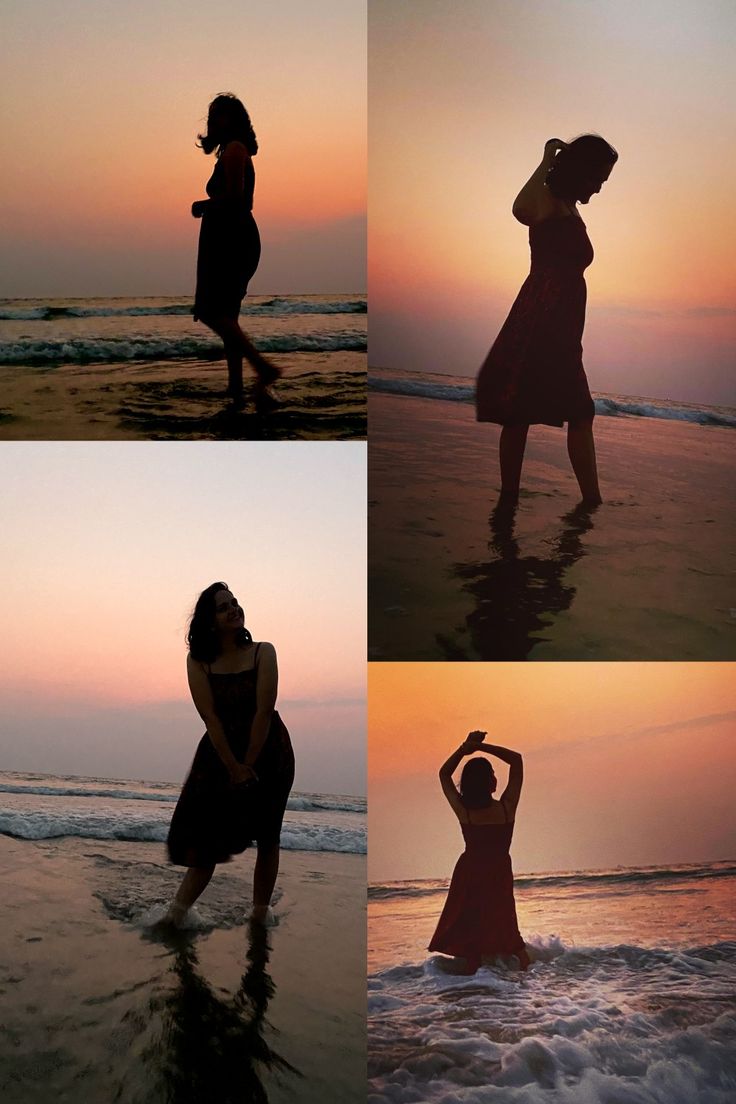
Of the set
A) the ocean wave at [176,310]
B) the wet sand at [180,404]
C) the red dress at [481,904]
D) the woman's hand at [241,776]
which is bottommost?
the red dress at [481,904]

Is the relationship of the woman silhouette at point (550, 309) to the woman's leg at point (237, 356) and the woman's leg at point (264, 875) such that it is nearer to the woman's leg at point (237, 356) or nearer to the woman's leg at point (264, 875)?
the woman's leg at point (237, 356)

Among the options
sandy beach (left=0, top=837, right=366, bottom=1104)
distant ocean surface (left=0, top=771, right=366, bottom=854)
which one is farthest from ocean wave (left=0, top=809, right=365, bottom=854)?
sandy beach (left=0, top=837, right=366, bottom=1104)

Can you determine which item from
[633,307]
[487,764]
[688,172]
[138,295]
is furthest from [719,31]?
[487,764]

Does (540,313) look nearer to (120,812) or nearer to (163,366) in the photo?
(163,366)

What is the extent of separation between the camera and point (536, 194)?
155 inches

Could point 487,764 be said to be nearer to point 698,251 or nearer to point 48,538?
point 48,538

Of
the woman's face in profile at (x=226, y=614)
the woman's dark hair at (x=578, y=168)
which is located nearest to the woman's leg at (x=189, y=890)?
the woman's face in profile at (x=226, y=614)

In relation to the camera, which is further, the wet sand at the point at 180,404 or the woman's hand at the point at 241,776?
the wet sand at the point at 180,404

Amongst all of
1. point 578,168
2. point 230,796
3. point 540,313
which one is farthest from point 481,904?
point 578,168

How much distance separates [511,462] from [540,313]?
554 mm

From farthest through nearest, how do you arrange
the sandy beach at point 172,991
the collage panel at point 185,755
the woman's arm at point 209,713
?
the woman's arm at point 209,713 < the collage panel at point 185,755 < the sandy beach at point 172,991

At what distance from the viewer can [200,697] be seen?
361 cm

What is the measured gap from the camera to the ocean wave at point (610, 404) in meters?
4.14

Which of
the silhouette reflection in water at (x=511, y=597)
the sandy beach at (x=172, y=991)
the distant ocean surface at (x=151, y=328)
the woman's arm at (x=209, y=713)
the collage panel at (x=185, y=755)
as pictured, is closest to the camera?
the sandy beach at (x=172, y=991)
